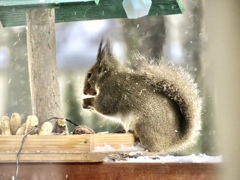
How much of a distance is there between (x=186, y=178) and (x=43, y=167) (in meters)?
0.29

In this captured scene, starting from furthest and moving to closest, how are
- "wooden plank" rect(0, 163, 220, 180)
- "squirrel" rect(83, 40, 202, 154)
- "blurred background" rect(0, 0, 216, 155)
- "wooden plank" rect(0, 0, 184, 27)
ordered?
"blurred background" rect(0, 0, 216, 155)
"wooden plank" rect(0, 0, 184, 27)
"squirrel" rect(83, 40, 202, 154)
"wooden plank" rect(0, 163, 220, 180)

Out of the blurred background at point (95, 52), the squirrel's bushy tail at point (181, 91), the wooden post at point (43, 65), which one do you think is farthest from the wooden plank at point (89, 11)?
the blurred background at point (95, 52)

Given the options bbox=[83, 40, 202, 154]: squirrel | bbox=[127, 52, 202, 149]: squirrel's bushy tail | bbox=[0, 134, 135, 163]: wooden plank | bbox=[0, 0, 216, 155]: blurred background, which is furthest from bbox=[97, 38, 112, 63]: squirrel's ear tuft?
bbox=[0, 0, 216, 155]: blurred background

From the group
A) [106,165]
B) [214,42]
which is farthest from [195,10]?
[214,42]

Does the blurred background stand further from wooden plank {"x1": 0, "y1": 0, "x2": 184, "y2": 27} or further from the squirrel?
the squirrel

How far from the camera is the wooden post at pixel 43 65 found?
4.23 feet

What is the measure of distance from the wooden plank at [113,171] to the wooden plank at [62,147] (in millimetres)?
14

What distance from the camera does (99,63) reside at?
1.31m

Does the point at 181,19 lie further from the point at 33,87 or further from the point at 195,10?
the point at 33,87

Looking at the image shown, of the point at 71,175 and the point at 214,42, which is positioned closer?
the point at 214,42

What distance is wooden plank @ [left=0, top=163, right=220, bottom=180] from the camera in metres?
0.95

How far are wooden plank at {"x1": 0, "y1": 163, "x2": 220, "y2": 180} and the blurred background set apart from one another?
98cm

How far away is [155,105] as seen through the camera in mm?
1172

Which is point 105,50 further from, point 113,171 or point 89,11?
point 113,171
